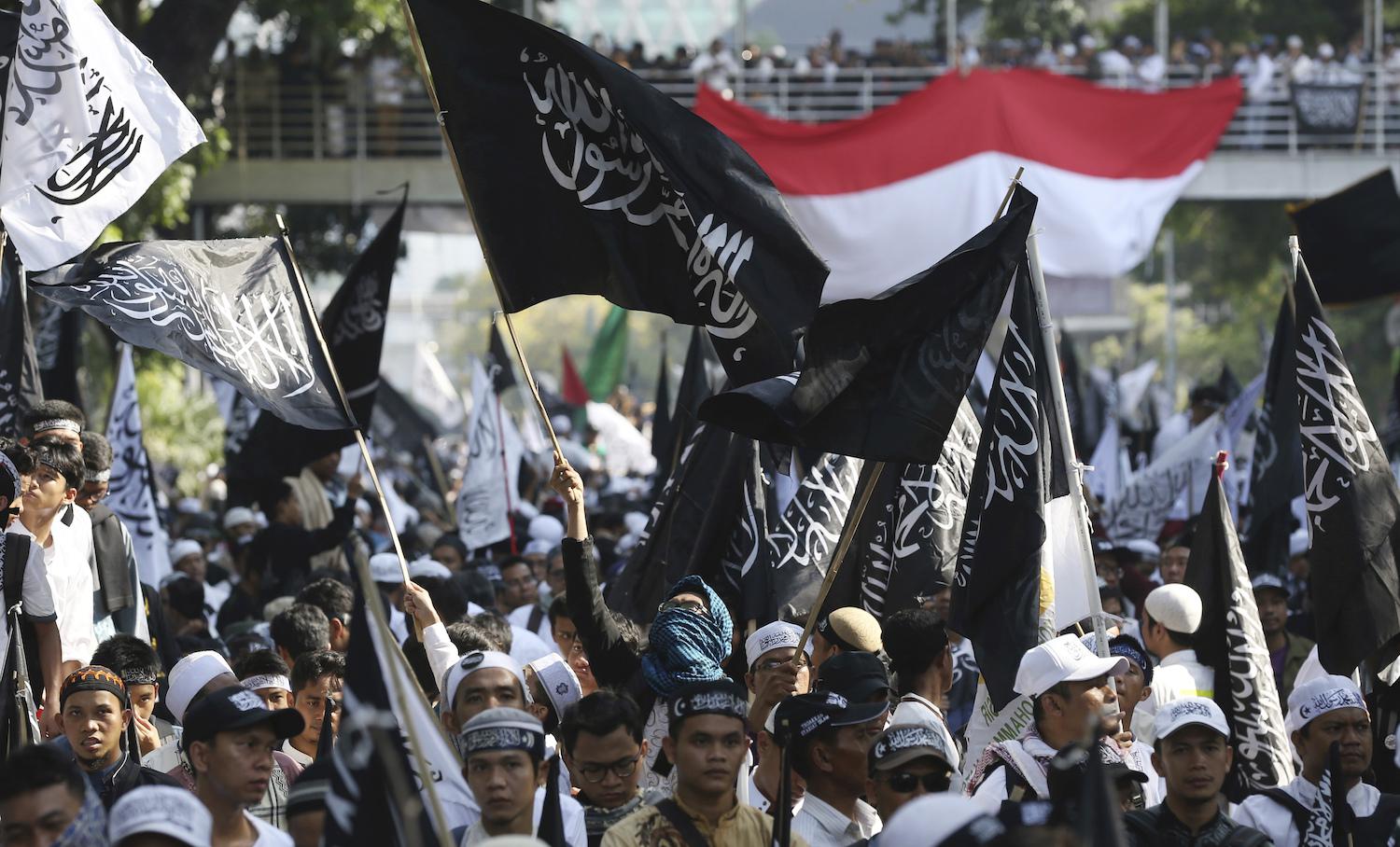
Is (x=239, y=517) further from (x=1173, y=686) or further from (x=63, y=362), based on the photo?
(x=1173, y=686)

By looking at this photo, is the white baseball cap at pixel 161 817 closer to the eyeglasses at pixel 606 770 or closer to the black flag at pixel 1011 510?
the eyeglasses at pixel 606 770

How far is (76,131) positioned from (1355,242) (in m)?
9.37

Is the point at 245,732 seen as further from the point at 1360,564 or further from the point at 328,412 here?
the point at 1360,564

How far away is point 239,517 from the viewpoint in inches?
575

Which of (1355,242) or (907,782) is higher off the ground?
(907,782)

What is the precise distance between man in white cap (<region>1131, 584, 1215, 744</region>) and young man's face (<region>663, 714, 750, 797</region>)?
237cm

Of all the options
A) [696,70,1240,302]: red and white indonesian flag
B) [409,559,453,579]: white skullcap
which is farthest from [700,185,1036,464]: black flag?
[696,70,1240,302]: red and white indonesian flag

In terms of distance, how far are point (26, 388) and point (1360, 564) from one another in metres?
6.09

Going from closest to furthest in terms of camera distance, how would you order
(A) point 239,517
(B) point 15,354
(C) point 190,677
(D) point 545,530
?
(C) point 190,677
(B) point 15,354
(D) point 545,530
(A) point 239,517

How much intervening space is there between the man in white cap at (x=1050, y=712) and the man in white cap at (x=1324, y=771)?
51 cm

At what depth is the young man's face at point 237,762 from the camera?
17.7 ft

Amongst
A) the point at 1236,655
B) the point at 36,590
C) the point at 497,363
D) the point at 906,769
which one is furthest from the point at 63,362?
the point at 906,769

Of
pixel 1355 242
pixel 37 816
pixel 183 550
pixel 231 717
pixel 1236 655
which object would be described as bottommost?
pixel 183 550

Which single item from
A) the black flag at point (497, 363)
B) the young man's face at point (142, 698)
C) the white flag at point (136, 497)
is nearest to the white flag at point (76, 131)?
the young man's face at point (142, 698)
